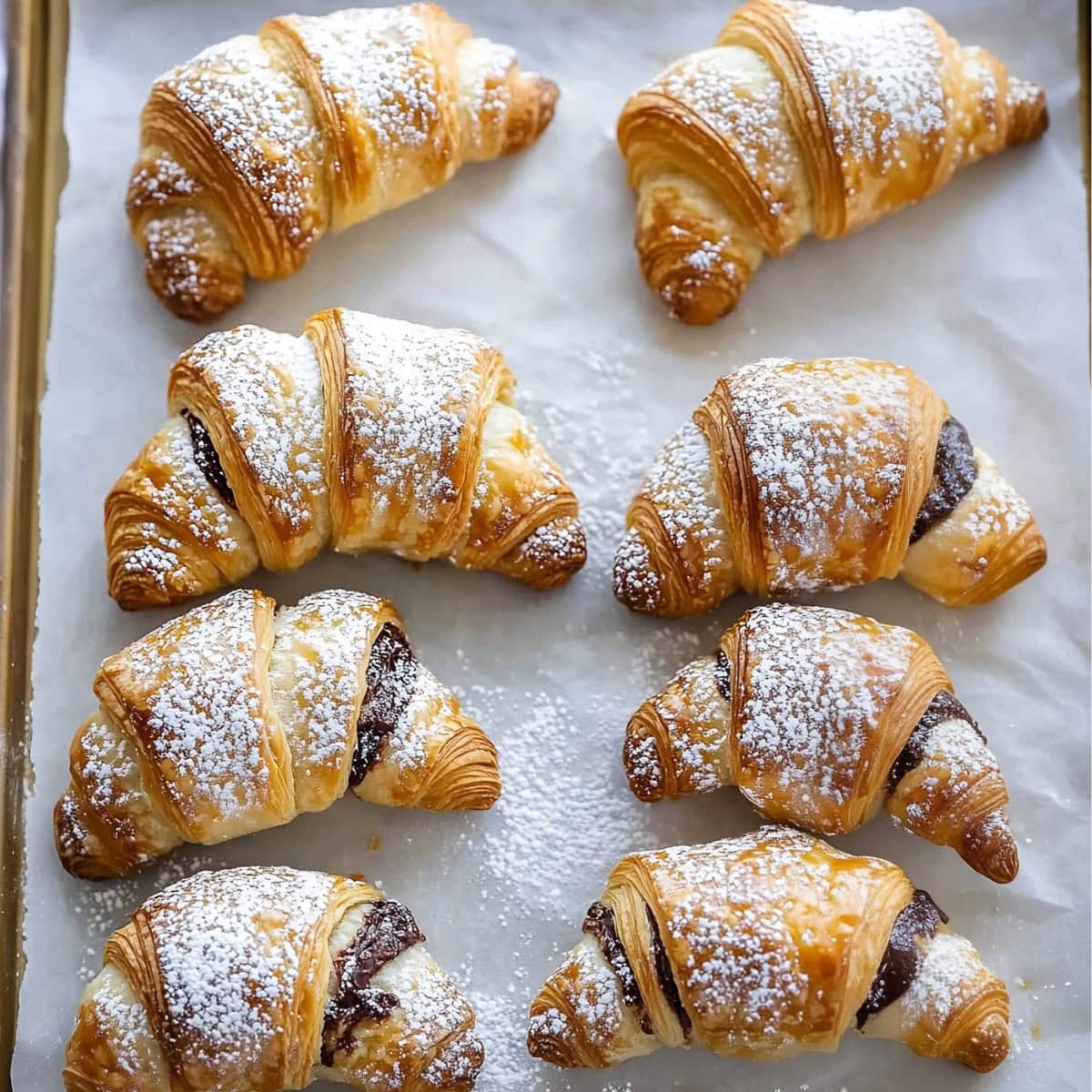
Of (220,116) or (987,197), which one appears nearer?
(220,116)

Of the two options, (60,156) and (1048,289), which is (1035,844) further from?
(60,156)

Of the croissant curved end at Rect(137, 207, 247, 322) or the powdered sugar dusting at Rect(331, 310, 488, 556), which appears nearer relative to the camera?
the powdered sugar dusting at Rect(331, 310, 488, 556)

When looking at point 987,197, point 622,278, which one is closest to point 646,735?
point 622,278

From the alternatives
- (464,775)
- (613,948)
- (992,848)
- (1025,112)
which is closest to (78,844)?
(464,775)

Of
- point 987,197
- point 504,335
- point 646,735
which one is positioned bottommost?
point 646,735

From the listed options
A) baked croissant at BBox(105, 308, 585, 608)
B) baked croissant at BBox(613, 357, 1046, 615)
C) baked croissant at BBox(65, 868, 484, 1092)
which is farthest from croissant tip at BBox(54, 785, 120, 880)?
baked croissant at BBox(613, 357, 1046, 615)

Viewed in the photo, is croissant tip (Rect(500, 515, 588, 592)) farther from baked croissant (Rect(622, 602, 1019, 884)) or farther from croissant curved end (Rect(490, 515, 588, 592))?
baked croissant (Rect(622, 602, 1019, 884))

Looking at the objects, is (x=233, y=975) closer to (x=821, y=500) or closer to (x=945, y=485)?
(x=821, y=500)
